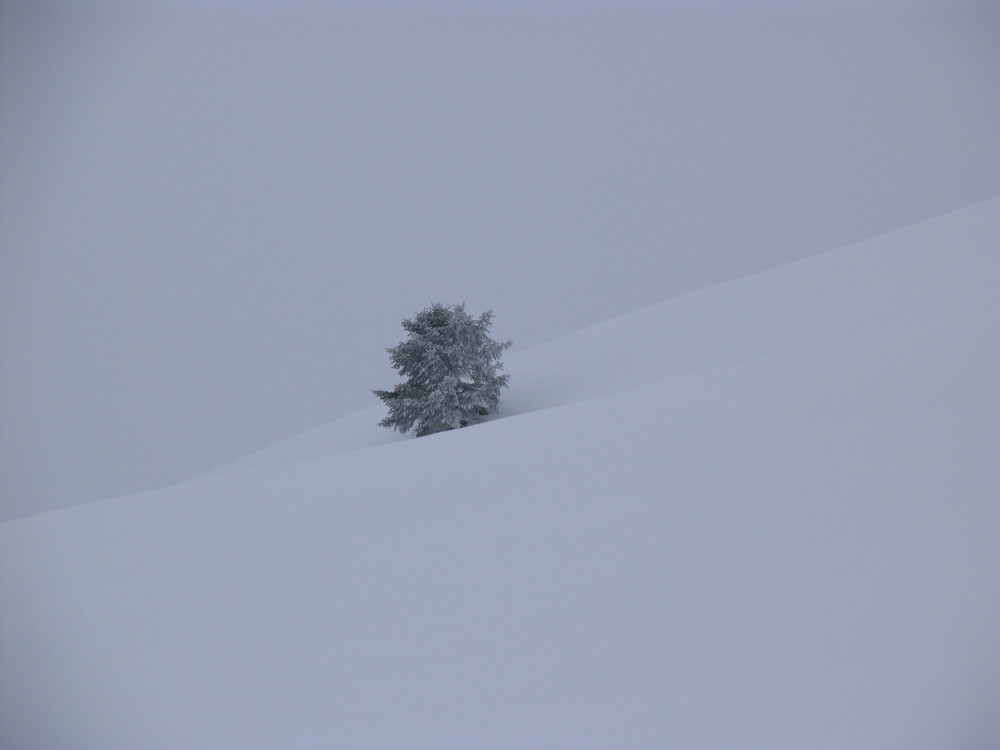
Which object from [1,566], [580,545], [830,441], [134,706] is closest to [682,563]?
[580,545]

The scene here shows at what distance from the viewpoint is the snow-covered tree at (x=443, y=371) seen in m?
10.3

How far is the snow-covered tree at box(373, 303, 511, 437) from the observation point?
10336 mm

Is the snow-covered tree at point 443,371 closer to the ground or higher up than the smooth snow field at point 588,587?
higher up

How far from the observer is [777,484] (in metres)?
3.33

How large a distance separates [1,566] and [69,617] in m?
1.52

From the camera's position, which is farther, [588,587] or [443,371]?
[443,371]

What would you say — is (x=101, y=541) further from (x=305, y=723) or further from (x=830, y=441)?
(x=830, y=441)

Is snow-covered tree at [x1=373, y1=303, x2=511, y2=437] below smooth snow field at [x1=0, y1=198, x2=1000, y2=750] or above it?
above

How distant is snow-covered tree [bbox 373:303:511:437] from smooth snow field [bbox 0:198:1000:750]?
4.98 metres

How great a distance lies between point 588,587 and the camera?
113 inches

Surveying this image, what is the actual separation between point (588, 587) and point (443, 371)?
26.3 ft

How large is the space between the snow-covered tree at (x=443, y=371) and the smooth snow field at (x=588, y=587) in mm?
4978

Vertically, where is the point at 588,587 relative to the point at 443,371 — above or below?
below

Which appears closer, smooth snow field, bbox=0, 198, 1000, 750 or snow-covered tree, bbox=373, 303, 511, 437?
smooth snow field, bbox=0, 198, 1000, 750
